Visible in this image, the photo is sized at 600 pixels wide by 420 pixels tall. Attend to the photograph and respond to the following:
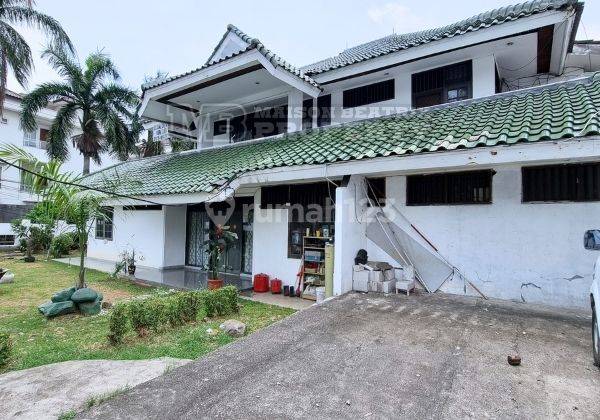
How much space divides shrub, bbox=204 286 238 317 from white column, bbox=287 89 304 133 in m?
5.65

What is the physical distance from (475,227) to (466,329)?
266 cm

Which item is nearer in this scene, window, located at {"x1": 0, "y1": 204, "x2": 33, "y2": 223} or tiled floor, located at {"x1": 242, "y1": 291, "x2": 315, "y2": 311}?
tiled floor, located at {"x1": 242, "y1": 291, "x2": 315, "y2": 311}

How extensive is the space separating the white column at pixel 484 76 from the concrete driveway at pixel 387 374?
540 centimetres

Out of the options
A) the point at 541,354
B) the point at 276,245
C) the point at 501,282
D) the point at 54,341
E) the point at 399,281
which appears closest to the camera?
the point at 541,354

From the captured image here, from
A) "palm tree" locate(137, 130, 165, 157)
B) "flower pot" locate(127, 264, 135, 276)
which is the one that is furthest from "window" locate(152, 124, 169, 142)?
"flower pot" locate(127, 264, 135, 276)

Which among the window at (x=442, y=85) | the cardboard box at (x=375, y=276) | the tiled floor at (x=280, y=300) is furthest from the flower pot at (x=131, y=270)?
the window at (x=442, y=85)

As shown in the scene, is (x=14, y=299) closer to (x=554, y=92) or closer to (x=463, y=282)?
(x=463, y=282)

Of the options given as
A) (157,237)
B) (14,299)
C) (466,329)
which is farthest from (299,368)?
(157,237)

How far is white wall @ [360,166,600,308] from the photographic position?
235 inches

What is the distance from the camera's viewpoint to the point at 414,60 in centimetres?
865

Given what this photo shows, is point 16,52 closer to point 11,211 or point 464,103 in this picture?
point 11,211

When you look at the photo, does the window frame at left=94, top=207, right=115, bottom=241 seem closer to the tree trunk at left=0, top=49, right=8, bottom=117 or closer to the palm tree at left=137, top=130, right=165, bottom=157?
the tree trunk at left=0, top=49, right=8, bottom=117

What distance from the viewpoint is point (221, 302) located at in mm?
6832

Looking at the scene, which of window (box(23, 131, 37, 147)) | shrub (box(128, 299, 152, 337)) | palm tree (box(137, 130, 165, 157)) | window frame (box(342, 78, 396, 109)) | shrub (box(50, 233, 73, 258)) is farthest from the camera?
window (box(23, 131, 37, 147))
